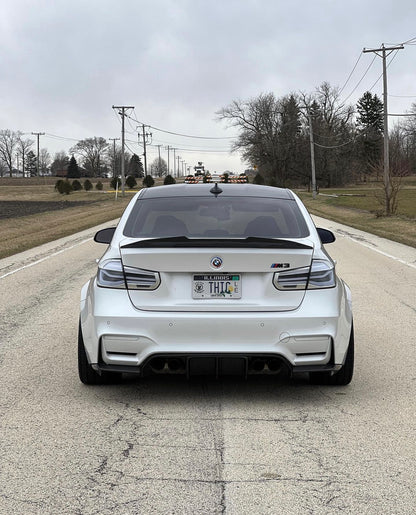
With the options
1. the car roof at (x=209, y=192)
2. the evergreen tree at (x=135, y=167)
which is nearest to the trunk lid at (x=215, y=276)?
the car roof at (x=209, y=192)

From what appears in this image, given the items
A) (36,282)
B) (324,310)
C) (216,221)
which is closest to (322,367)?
(324,310)

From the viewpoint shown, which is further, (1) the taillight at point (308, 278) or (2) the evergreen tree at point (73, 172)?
(2) the evergreen tree at point (73, 172)

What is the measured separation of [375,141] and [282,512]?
12115 centimetres

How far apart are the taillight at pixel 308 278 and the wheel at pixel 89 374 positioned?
5.03 ft

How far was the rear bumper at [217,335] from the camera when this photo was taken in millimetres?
5047

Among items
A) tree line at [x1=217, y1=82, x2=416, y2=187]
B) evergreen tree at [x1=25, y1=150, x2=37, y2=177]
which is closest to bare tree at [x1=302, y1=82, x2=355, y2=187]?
tree line at [x1=217, y1=82, x2=416, y2=187]

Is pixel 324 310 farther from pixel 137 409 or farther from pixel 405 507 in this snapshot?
pixel 405 507

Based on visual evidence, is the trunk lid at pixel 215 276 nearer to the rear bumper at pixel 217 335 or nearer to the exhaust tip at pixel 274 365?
the rear bumper at pixel 217 335

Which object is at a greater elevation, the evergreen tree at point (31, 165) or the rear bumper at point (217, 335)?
the evergreen tree at point (31, 165)

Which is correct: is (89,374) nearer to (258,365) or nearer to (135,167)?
(258,365)

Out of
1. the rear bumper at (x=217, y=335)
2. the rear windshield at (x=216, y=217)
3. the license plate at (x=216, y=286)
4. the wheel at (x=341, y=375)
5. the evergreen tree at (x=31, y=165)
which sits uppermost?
the evergreen tree at (x=31, y=165)

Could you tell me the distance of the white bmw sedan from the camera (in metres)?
5.05

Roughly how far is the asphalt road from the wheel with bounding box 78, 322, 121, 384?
0.27 feet

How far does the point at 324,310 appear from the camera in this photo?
16.9ft
